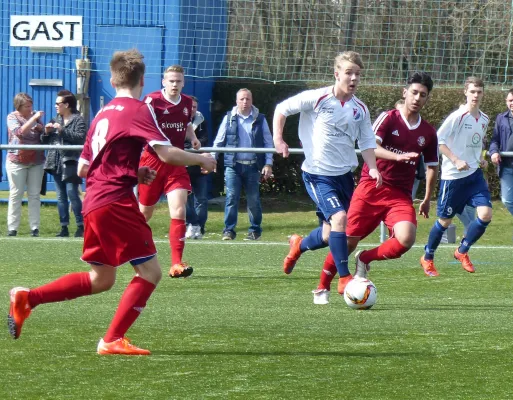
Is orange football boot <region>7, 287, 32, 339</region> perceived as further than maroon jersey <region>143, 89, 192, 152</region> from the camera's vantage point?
No

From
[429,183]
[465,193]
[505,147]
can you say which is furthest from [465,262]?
[505,147]

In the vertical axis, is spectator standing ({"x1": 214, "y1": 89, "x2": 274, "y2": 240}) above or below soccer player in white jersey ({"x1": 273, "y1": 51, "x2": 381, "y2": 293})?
below

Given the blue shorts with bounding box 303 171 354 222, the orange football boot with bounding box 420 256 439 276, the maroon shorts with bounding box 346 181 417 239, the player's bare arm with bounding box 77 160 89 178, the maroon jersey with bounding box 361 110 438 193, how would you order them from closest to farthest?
the player's bare arm with bounding box 77 160 89 178 < the blue shorts with bounding box 303 171 354 222 < the maroon shorts with bounding box 346 181 417 239 < the maroon jersey with bounding box 361 110 438 193 < the orange football boot with bounding box 420 256 439 276

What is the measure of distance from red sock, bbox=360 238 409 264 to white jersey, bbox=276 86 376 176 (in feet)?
2.40

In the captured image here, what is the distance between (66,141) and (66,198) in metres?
0.89

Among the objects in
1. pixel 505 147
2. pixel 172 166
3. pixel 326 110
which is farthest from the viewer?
pixel 505 147

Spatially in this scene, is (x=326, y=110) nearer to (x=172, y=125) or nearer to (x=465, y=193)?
(x=172, y=125)

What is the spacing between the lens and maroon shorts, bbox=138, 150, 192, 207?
1028cm

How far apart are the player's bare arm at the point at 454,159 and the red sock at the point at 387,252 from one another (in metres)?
1.90

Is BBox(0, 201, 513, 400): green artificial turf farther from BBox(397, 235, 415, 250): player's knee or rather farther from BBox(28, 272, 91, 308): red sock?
BBox(397, 235, 415, 250): player's knee

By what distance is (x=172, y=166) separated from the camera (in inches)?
406

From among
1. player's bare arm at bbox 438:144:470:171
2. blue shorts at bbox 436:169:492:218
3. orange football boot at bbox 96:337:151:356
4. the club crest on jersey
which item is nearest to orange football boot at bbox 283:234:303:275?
player's bare arm at bbox 438:144:470:171

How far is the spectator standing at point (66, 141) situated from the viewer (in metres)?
13.9

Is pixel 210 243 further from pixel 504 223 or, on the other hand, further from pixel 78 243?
pixel 504 223
